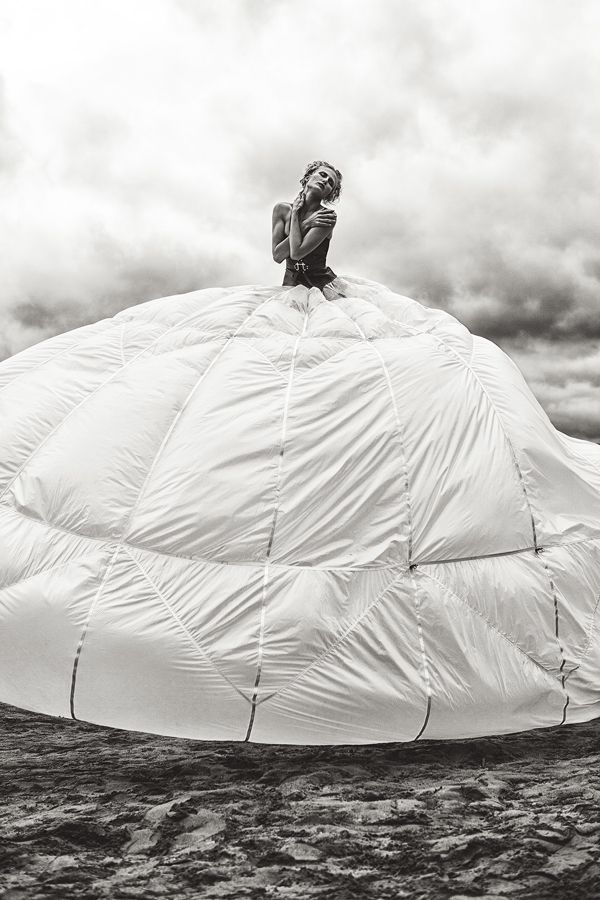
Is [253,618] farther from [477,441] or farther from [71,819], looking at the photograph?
[477,441]

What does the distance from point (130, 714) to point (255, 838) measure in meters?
1.38

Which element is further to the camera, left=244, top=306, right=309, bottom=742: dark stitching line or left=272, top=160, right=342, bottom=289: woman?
left=272, top=160, right=342, bottom=289: woman

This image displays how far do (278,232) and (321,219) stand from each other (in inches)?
23.3

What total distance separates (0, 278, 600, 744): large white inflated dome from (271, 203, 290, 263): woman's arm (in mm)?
1446

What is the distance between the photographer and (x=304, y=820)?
4.69 metres

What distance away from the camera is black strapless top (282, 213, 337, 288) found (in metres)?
8.09

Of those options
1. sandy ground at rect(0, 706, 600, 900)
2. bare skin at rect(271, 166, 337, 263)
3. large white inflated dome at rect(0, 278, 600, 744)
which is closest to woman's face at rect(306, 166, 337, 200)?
bare skin at rect(271, 166, 337, 263)

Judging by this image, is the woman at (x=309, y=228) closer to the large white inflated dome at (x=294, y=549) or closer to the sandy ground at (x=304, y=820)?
the large white inflated dome at (x=294, y=549)

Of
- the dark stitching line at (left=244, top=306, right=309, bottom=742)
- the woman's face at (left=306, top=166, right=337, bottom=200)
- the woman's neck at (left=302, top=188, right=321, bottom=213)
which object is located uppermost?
the woman's face at (left=306, top=166, right=337, bottom=200)

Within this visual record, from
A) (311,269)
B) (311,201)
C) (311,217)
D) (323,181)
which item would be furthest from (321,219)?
(311,269)

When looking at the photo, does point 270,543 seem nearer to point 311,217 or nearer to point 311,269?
point 311,269

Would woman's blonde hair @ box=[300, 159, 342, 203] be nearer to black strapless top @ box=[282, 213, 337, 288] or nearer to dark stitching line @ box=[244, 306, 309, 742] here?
black strapless top @ box=[282, 213, 337, 288]

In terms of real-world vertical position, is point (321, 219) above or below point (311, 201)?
below

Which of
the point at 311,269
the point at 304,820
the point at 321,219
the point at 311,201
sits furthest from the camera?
the point at 311,269
